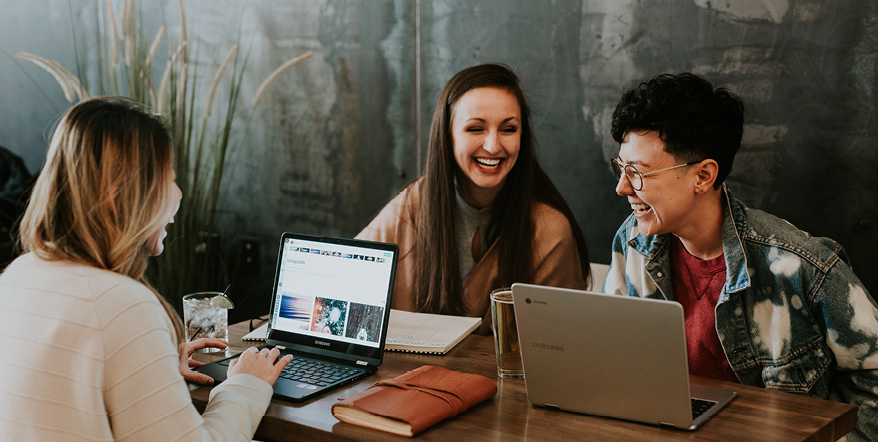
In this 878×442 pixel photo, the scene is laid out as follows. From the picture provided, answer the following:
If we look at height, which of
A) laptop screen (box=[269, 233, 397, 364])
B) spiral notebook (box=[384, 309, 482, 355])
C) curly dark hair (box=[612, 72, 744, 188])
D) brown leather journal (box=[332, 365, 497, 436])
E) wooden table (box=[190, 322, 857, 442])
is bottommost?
spiral notebook (box=[384, 309, 482, 355])

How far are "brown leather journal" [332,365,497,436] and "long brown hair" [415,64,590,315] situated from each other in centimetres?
76

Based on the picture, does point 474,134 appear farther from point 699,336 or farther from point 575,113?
point 699,336

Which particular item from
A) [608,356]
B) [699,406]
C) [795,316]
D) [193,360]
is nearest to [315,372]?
[193,360]

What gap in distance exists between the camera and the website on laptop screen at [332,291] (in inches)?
67.3

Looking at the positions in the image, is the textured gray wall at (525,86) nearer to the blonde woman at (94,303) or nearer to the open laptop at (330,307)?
the open laptop at (330,307)

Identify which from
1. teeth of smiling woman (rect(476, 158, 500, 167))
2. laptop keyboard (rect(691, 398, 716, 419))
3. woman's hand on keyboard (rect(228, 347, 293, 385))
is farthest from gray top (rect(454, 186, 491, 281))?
laptop keyboard (rect(691, 398, 716, 419))

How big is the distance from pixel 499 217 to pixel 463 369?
82 centimetres

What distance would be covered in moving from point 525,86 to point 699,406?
170 cm

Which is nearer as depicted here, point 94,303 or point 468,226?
point 94,303

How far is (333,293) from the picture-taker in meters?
1.75

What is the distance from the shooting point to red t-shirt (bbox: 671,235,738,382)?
184 cm

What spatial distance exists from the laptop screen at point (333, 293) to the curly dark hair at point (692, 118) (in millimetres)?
648

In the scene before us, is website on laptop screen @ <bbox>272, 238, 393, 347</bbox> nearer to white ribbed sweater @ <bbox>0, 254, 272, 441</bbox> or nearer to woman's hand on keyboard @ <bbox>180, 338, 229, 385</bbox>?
woman's hand on keyboard @ <bbox>180, 338, 229, 385</bbox>

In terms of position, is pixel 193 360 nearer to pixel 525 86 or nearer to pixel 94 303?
pixel 94 303
